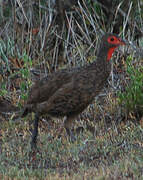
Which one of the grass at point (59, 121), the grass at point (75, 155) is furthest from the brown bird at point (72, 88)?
the grass at point (59, 121)

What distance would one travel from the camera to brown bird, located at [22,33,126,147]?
5.68 m

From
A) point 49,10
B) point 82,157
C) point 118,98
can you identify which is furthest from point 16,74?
point 82,157

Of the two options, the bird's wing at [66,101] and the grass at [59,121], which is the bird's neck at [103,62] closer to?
the bird's wing at [66,101]

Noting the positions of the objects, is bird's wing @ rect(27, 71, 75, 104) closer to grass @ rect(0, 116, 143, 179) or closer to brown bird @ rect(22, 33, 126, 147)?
brown bird @ rect(22, 33, 126, 147)

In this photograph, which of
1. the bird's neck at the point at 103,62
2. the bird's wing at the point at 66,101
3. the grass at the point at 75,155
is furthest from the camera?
the bird's neck at the point at 103,62

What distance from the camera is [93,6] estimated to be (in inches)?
350

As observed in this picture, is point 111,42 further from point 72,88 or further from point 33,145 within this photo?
point 33,145

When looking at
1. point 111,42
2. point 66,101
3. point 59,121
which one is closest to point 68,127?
point 66,101

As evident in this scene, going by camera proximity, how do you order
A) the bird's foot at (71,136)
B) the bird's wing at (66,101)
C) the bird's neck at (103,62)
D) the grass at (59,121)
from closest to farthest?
the grass at (59,121) < the bird's wing at (66,101) < the bird's neck at (103,62) < the bird's foot at (71,136)

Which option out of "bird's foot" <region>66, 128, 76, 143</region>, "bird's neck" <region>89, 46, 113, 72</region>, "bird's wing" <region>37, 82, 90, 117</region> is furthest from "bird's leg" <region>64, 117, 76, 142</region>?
"bird's neck" <region>89, 46, 113, 72</region>

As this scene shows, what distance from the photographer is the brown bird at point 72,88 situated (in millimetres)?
5676

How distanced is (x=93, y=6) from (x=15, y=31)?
1.53 meters

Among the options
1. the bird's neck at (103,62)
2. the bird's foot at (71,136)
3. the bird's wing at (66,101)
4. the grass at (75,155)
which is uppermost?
the bird's neck at (103,62)

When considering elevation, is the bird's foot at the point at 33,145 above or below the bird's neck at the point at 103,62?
below
